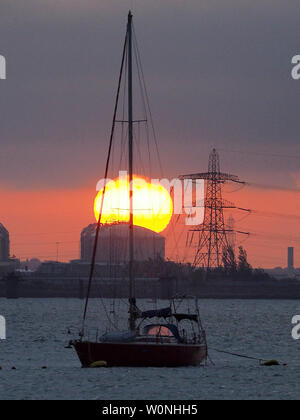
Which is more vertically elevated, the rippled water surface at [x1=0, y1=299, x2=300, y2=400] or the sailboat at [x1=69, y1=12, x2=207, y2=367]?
the sailboat at [x1=69, y1=12, x2=207, y2=367]

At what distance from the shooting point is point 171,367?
78.6 m

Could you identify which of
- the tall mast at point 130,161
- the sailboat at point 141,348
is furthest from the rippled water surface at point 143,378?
the tall mast at point 130,161

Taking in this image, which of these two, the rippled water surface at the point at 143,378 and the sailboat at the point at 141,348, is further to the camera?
the sailboat at the point at 141,348

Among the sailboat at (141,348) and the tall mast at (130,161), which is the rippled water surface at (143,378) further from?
the tall mast at (130,161)

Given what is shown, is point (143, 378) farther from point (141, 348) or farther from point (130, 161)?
point (130, 161)

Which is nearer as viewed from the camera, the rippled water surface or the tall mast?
the rippled water surface

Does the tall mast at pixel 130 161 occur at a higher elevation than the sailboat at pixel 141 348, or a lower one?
higher

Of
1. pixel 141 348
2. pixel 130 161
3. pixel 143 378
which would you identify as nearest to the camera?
pixel 143 378

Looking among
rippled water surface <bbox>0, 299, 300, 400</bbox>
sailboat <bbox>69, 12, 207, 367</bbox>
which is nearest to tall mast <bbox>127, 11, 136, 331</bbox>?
sailboat <bbox>69, 12, 207, 367</bbox>

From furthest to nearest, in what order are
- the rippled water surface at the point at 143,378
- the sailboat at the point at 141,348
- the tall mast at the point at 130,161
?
the tall mast at the point at 130,161 < the sailboat at the point at 141,348 < the rippled water surface at the point at 143,378

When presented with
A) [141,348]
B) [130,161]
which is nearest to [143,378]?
[141,348]

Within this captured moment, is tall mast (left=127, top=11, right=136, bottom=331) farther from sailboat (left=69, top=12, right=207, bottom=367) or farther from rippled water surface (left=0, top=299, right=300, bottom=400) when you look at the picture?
rippled water surface (left=0, top=299, right=300, bottom=400)

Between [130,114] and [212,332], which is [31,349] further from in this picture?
[212,332]

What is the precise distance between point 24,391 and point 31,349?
3534cm
